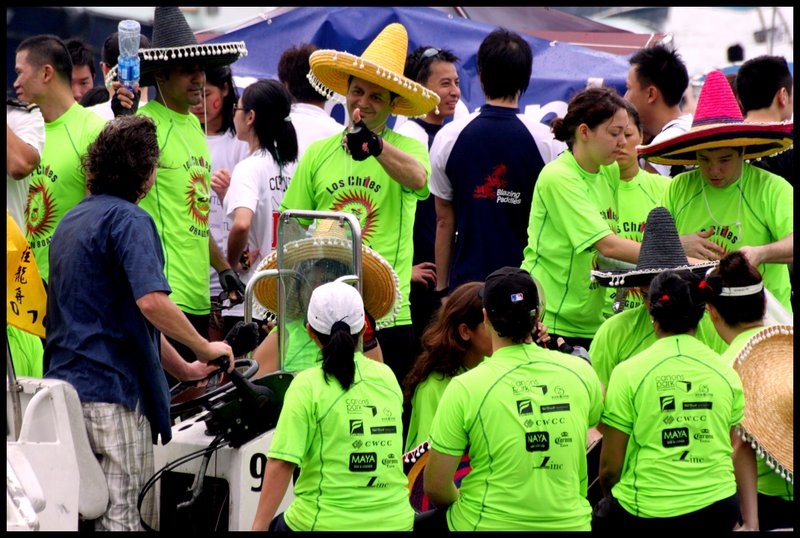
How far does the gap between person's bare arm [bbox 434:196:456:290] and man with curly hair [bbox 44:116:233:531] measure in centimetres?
235

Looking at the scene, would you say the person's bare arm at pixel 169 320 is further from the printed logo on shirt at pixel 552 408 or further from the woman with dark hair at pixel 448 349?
the printed logo on shirt at pixel 552 408

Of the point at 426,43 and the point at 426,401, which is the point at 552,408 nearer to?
the point at 426,401

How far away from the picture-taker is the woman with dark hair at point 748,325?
509 centimetres

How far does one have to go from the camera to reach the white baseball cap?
4.55m

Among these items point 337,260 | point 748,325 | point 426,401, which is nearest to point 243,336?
point 337,260

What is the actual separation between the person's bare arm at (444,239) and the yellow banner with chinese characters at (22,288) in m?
2.66

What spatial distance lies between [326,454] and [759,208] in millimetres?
2639

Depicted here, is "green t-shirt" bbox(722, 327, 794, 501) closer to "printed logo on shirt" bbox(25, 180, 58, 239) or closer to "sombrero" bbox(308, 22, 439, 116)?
"sombrero" bbox(308, 22, 439, 116)

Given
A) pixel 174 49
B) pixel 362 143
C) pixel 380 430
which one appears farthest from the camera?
pixel 174 49

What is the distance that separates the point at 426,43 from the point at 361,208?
13.5 ft


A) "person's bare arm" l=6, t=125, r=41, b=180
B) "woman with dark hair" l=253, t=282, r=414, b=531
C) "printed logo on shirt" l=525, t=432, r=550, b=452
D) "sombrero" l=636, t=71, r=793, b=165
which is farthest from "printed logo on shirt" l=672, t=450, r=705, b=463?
"person's bare arm" l=6, t=125, r=41, b=180

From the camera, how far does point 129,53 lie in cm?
602

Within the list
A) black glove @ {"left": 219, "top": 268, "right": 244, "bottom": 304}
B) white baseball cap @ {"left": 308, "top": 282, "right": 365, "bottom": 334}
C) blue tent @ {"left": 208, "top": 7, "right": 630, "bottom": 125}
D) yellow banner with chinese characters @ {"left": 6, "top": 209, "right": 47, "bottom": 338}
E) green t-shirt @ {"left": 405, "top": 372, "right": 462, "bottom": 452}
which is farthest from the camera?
blue tent @ {"left": 208, "top": 7, "right": 630, "bottom": 125}

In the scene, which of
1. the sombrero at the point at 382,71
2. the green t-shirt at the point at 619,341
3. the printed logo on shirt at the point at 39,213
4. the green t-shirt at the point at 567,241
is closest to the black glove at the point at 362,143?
the sombrero at the point at 382,71
